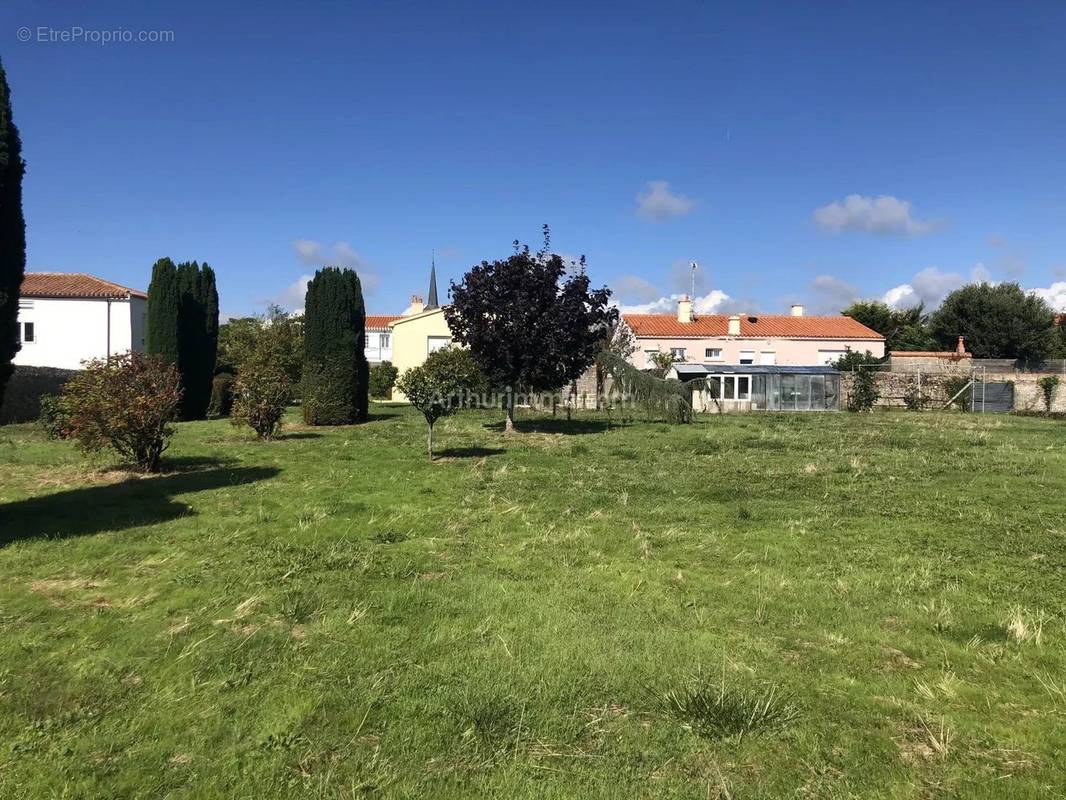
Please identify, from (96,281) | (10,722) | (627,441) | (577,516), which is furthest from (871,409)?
(96,281)

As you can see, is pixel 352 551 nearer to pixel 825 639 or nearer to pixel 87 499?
pixel 825 639

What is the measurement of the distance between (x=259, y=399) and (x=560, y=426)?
8260mm

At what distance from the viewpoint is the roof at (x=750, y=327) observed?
39188 millimetres

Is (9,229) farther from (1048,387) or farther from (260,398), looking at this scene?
(1048,387)

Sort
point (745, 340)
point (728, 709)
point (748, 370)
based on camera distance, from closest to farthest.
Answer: point (728, 709) < point (748, 370) < point (745, 340)

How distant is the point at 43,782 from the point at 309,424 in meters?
15.4

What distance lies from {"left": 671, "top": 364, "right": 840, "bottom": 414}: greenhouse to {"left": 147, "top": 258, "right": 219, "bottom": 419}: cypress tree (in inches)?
847

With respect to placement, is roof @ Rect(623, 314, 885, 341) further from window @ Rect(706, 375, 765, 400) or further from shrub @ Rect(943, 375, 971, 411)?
shrub @ Rect(943, 375, 971, 411)

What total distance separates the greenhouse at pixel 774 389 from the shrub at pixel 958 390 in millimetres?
4929

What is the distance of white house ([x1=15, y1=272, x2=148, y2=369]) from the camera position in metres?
29.3

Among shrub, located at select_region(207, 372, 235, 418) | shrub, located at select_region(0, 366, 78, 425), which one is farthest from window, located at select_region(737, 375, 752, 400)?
shrub, located at select_region(0, 366, 78, 425)

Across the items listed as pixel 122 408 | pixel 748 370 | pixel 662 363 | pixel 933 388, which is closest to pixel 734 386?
pixel 748 370

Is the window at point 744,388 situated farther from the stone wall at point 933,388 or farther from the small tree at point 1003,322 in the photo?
the small tree at point 1003,322

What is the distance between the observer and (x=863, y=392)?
30.2 m
